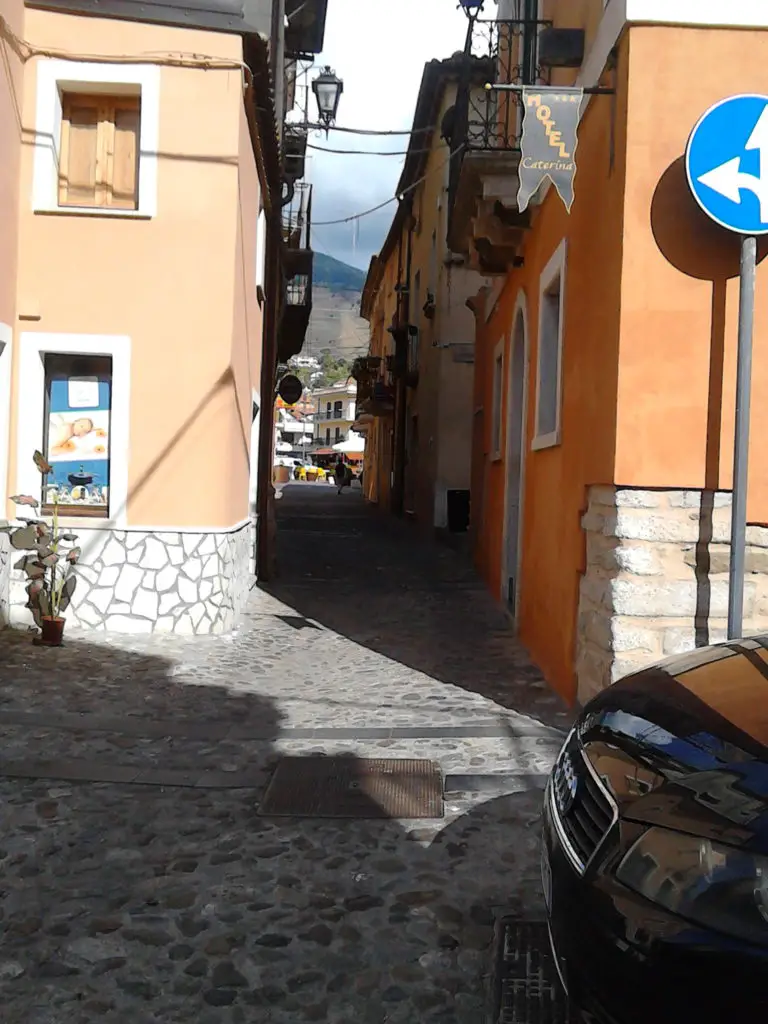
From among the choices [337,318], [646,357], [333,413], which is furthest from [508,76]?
[337,318]

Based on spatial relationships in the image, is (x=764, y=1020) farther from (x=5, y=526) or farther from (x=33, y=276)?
(x=33, y=276)

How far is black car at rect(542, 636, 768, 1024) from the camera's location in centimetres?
171

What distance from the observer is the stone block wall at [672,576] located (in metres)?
5.05

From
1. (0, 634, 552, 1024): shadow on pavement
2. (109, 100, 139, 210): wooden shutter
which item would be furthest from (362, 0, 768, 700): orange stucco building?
(109, 100, 139, 210): wooden shutter

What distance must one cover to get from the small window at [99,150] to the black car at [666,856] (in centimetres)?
726

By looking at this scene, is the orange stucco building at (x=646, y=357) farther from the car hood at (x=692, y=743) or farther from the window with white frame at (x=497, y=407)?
the window with white frame at (x=497, y=407)

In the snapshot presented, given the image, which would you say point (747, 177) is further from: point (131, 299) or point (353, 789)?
point (131, 299)

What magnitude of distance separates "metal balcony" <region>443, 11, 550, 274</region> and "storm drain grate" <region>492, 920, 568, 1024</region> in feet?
21.1

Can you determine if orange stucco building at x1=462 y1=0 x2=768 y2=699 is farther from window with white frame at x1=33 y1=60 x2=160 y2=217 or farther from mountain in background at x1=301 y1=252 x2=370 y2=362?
→ mountain in background at x1=301 y1=252 x2=370 y2=362

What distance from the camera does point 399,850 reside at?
150 inches

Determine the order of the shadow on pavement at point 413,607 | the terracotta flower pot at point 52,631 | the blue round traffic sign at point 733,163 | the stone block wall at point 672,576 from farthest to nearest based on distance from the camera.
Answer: the terracotta flower pot at point 52,631 < the shadow on pavement at point 413,607 < the stone block wall at point 672,576 < the blue round traffic sign at point 733,163

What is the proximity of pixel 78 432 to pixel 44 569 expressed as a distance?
1447mm

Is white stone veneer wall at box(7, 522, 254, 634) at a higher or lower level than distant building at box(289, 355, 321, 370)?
lower

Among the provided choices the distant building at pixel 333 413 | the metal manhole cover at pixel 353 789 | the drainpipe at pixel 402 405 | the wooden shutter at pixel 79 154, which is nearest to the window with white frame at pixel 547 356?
the metal manhole cover at pixel 353 789
